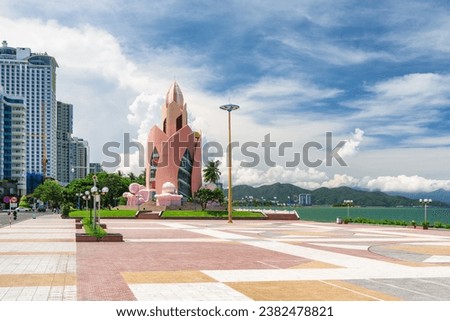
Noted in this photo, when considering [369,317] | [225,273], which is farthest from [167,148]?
[369,317]

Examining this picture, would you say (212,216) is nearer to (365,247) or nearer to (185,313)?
(365,247)

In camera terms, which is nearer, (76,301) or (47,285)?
(76,301)

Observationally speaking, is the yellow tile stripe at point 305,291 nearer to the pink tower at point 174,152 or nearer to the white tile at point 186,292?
the white tile at point 186,292

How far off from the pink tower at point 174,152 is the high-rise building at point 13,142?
5654 cm

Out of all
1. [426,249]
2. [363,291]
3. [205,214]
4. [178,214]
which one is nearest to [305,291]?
[363,291]

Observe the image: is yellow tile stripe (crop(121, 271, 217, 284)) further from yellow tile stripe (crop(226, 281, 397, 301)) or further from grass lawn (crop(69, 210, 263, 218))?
grass lawn (crop(69, 210, 263, 218))

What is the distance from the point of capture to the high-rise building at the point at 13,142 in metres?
143

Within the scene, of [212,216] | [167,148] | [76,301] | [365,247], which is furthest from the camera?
[167,148]

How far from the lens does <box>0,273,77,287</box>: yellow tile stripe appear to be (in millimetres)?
14180

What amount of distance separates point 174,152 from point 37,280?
87.9 meters

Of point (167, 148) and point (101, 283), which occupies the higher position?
point (167, 148)

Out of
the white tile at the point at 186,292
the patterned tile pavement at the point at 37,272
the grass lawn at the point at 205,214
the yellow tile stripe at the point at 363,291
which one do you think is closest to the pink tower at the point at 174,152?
the grass lawn at the point at 205,214

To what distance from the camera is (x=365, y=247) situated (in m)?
26.8

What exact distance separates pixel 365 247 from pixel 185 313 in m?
18.2
